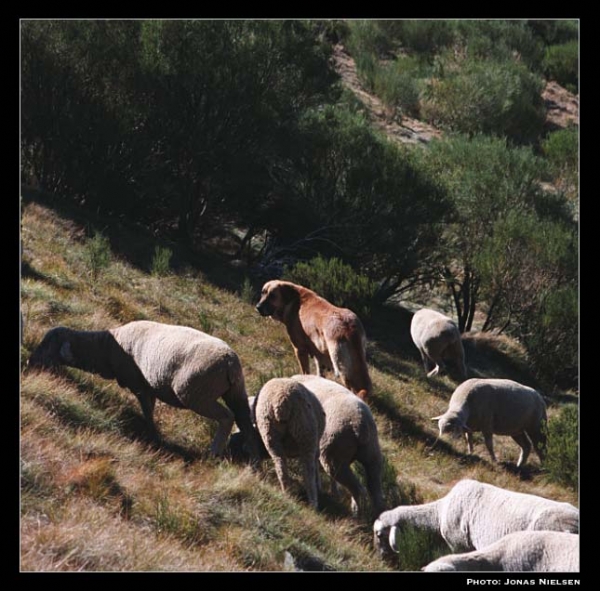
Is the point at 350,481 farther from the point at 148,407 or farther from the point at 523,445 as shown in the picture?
the point at 523,445

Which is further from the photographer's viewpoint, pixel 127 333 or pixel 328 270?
pixel 328 270

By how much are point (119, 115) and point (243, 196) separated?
3.47 m

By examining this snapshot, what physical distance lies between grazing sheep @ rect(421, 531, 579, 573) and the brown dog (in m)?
5.63

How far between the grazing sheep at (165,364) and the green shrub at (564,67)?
40.6 m

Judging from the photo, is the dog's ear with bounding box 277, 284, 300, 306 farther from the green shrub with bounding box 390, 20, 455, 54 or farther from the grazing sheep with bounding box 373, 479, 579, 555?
the green shrub with bounding box 390, 20, 455, 54

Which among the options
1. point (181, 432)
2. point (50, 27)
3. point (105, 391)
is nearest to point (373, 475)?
point (181, 432)

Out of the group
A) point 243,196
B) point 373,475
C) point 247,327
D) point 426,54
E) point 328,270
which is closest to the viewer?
point 373,475

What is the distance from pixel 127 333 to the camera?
9.84 m

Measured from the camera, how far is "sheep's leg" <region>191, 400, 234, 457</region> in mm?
9258

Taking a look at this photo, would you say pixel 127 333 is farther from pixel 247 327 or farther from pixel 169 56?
pixel 169 56

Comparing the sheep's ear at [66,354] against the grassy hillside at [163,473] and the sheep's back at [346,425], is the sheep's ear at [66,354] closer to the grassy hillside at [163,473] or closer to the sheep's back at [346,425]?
the grassy hillside at [163,473]

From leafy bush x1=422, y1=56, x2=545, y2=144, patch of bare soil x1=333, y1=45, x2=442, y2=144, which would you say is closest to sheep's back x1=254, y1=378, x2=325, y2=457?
patch of bare soil x1=333, y1=45, x2=442, y2=144

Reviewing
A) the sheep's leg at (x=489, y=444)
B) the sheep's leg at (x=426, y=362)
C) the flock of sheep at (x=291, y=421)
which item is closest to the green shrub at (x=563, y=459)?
the sheep's leg at (x=489, y=444)

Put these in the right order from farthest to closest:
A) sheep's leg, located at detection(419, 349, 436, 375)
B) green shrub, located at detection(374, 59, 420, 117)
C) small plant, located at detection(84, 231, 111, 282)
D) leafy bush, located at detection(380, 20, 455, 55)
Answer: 1. leafy bush, located at detection(380, 20, 455, 55)
2. green shrub, located at detection(374, 59, 420, 117)
3. sheep's leg, located at detection(419, 349, 436, 375)
4. small plant, located at detection(84, 231, 111, 282)
